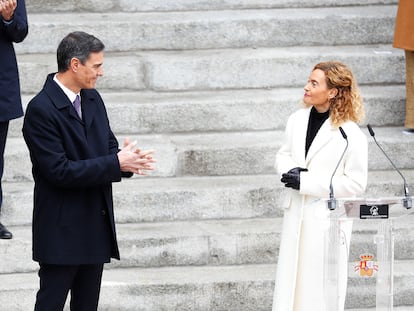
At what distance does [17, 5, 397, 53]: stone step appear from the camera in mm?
8539

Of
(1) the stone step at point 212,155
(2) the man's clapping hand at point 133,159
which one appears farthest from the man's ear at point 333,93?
(1) the stone step at point 212,155

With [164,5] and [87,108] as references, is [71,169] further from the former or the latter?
[164,5]

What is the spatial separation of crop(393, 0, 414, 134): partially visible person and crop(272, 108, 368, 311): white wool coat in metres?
Result: 2.16

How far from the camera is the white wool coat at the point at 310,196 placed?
5.79m

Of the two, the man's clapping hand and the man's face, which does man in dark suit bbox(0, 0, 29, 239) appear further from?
the man's clapping hand

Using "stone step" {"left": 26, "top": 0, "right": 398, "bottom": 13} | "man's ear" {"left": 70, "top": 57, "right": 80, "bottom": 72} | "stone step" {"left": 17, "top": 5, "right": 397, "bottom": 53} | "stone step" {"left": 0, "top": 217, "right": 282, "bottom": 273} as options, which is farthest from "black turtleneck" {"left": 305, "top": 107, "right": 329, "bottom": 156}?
"stone step" {"left": 26, "top": 0, "right": 398, "bottom": 13}

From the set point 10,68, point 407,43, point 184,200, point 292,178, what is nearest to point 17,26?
point 10,68

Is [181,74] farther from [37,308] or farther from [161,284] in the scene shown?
[37,308]

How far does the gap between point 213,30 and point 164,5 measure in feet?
2.18

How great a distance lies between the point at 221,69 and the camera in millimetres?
8336

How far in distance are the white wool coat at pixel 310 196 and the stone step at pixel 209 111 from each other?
6.35ft

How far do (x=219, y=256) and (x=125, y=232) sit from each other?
0.62 metres

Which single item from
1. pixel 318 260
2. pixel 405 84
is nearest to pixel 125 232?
pixel 318 260

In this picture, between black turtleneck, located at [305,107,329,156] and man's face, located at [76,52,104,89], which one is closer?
man's face, located at [76,52,104,89]
